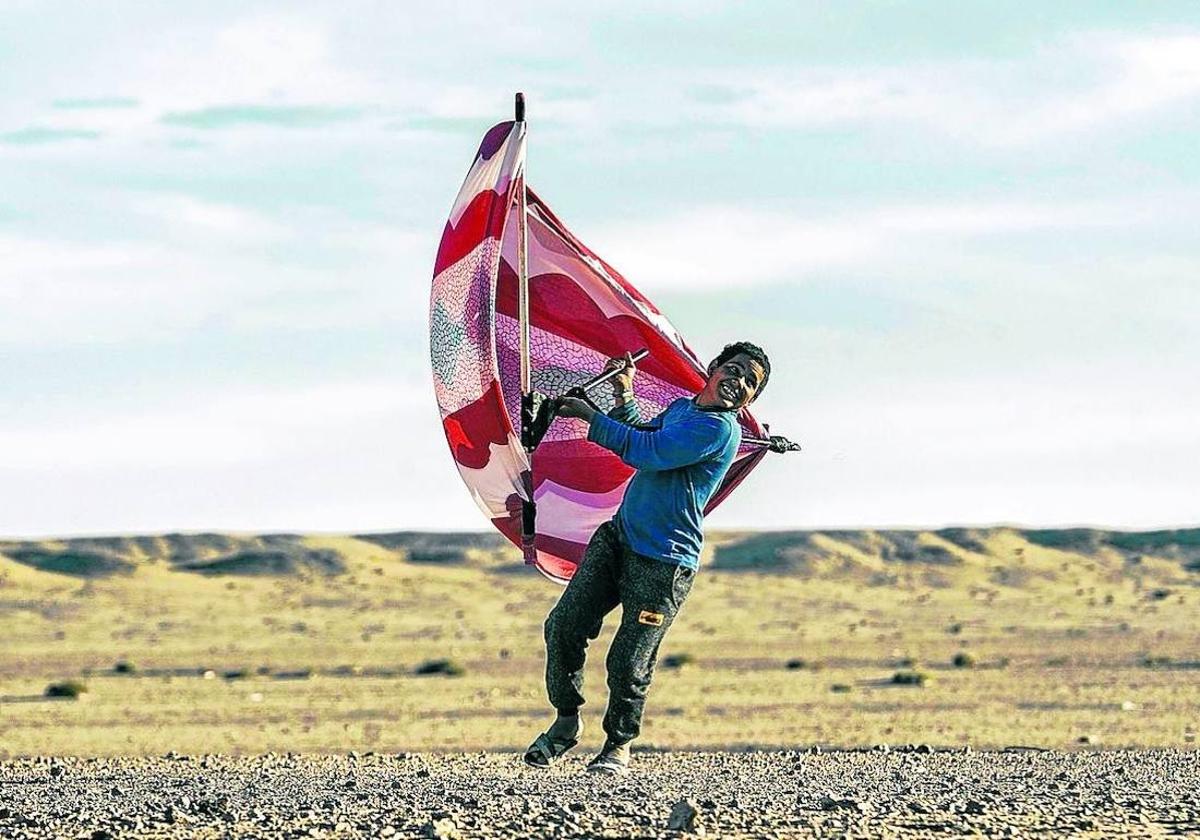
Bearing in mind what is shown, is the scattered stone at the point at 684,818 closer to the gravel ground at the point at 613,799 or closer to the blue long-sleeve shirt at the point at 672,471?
the gravel ground at the point at 613,799

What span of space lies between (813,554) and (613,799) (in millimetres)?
77839

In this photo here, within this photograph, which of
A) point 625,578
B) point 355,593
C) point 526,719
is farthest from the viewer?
point 355,593

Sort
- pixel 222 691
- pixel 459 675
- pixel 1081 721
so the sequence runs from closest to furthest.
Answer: pixel 1081 721
pixel 222 691
pixel 459 675

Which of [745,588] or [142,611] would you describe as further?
[745,588]

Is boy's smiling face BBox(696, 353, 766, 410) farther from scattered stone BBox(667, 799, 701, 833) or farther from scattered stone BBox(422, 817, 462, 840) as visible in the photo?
scattered stone BBox(422, 817, 462, 840)

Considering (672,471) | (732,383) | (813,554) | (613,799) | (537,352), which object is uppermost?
(537,352)

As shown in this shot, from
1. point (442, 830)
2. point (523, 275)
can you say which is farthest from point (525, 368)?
point (442, 830)

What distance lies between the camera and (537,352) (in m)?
12.0

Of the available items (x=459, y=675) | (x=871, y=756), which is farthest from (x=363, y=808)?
(x=459, y=675)

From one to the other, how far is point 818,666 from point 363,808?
32115mm

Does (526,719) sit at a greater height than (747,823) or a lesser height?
lesser

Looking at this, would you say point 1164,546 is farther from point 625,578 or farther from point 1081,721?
point 625,578

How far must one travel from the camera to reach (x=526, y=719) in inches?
1219

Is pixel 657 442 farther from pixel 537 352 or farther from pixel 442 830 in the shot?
pixel 442 830
